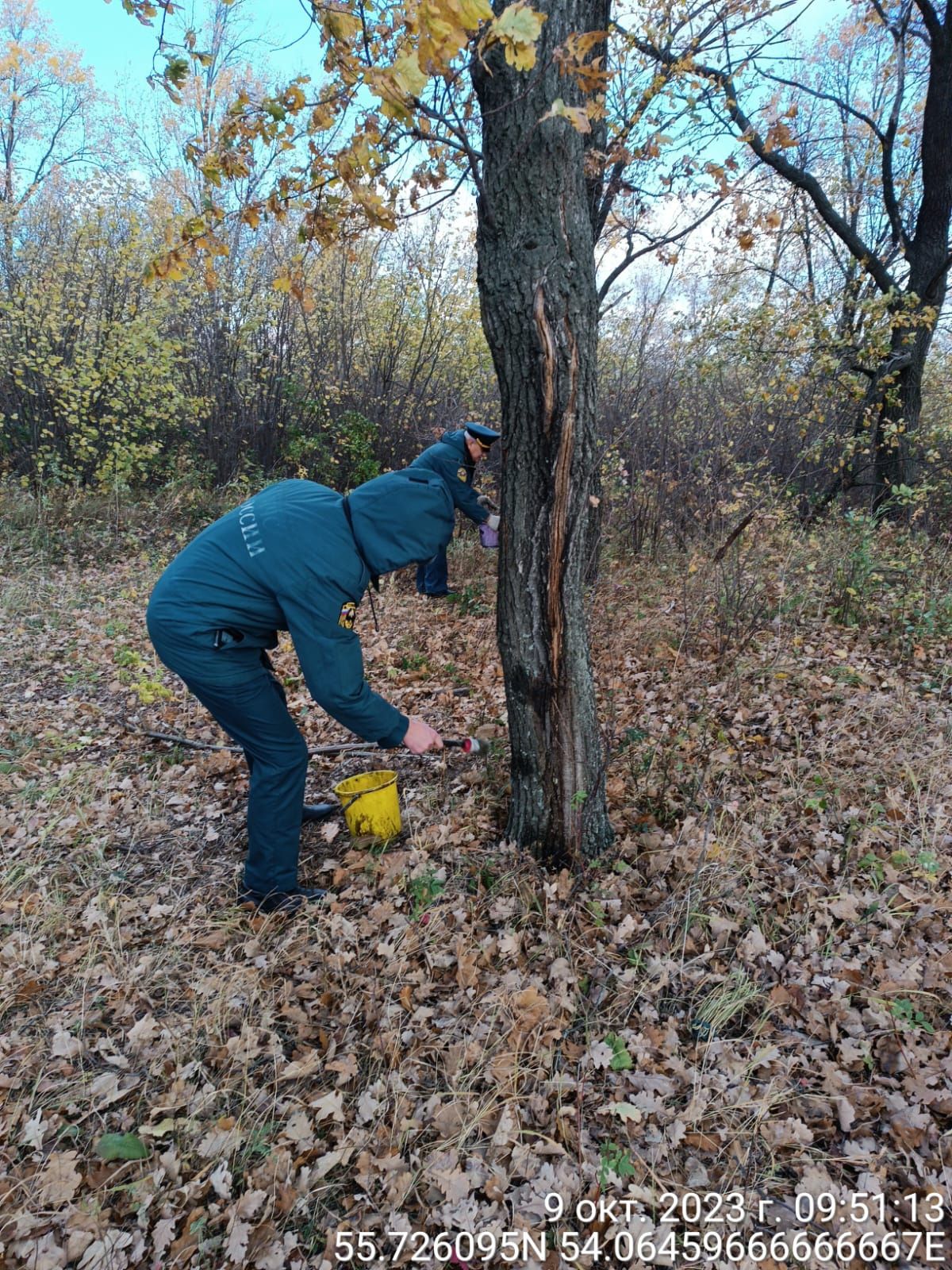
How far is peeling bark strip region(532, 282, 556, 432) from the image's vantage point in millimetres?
2416

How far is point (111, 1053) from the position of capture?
2328 millimetres

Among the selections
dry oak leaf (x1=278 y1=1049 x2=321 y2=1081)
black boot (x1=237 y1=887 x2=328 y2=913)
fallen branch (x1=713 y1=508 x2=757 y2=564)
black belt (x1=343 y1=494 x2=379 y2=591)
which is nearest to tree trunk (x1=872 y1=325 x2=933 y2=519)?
fallen branch (x1=713 y1=508 x2=757 y2=564)

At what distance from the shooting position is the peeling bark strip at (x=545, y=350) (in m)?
2.42

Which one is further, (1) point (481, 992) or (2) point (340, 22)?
(1) point (481, 992)

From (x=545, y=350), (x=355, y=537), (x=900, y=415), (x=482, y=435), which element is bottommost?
(x=355, y=537)

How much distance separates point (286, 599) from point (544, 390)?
1.25 metres

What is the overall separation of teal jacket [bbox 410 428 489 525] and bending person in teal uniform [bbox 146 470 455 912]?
290 millimetres

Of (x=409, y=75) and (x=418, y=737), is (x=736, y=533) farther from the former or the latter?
(x=409, y=75)

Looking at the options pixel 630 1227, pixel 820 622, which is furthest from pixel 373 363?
pixel 630 1227

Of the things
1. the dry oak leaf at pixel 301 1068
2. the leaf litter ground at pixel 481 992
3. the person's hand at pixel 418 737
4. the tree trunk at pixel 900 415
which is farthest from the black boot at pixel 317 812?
the tree trunk at pixel 900 415

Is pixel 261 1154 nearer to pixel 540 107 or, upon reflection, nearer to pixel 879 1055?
pixel 879 1055

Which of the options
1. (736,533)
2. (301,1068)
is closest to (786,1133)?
(301,1068)

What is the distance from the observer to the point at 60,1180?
1.94 m

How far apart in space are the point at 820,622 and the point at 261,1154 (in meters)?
4.81
